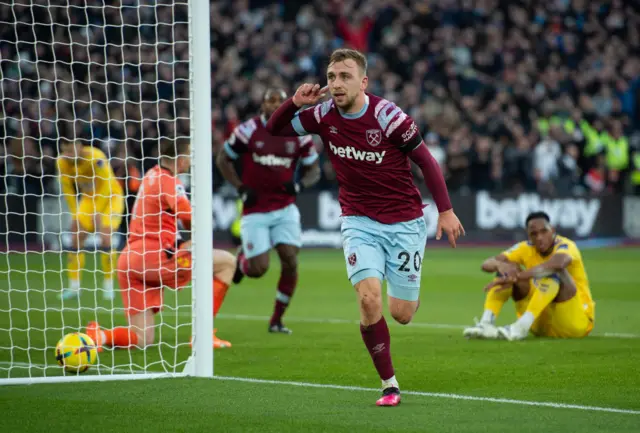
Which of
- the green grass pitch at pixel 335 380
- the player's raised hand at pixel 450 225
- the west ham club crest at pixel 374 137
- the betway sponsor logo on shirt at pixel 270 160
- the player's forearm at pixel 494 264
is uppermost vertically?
the west ham club crest at pixel 374 137

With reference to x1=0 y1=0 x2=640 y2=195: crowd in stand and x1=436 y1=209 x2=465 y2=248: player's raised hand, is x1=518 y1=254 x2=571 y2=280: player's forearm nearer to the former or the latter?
x1=436 y1=209 x2=465 y2=248: player's raised hand

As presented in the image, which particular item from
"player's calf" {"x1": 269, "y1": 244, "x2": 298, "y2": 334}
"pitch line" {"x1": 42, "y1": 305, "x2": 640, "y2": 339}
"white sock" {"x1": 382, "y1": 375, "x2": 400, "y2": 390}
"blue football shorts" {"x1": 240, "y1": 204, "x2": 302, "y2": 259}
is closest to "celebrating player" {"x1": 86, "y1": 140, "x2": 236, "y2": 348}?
"pitch line" {"x1": 42, "y1": 305, "x2": 640, "y2": 339}

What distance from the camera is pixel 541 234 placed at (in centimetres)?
979

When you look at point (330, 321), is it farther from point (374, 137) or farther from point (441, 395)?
point (374, 137)

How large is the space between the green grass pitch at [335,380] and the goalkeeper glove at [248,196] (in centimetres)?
129

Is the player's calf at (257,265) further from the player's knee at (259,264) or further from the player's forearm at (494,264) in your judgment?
the player's forearm at (494,264)

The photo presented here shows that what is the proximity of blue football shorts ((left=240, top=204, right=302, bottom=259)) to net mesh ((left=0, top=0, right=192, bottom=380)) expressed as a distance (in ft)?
3.34

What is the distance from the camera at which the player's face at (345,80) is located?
6.62 m

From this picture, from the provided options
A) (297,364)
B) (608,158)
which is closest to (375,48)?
(608,158)

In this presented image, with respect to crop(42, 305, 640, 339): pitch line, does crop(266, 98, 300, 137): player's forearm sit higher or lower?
higher

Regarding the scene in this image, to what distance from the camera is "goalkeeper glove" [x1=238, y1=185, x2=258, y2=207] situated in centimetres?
1082

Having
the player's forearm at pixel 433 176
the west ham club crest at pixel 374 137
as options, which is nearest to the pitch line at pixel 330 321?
the player's forearm at pixel 433 176

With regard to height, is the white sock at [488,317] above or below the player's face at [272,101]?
below

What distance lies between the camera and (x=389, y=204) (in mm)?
6895
